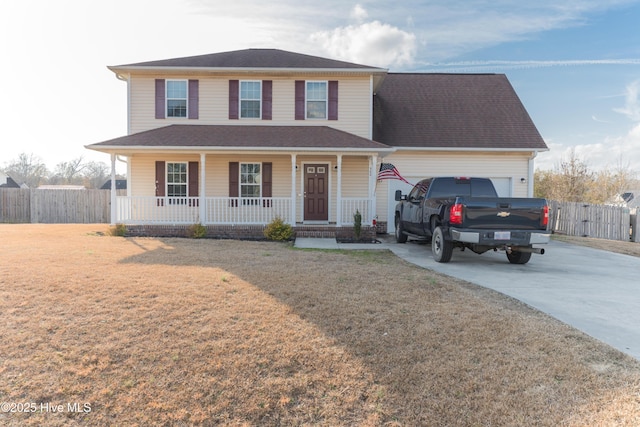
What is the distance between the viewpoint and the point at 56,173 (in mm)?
66125

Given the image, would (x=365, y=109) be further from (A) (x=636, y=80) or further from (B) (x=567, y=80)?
(A) (x=636, y=80)

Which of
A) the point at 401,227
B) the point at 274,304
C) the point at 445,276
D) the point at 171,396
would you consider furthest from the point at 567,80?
the point at 171,396

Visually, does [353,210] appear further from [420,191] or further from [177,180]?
[177,180]

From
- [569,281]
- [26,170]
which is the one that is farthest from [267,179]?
[26,170]

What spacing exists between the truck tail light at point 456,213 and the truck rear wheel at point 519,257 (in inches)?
82.7

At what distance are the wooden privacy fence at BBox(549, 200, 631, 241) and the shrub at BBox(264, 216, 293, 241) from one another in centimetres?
1241

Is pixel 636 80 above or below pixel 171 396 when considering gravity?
above

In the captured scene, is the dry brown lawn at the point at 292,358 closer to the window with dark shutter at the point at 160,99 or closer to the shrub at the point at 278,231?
the shrub at the point at 278,231

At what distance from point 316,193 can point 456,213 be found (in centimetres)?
751

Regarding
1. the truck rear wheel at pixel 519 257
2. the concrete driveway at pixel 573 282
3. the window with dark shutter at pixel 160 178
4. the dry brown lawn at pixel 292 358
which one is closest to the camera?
the dry brown lawn at pixel 292 358

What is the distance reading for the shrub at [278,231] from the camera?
12.2m

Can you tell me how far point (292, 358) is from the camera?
3.55 meters

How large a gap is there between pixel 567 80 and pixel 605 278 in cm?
2063

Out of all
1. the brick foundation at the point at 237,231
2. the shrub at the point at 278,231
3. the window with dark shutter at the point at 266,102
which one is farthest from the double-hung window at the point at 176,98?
the shrub at the point at 278,231
